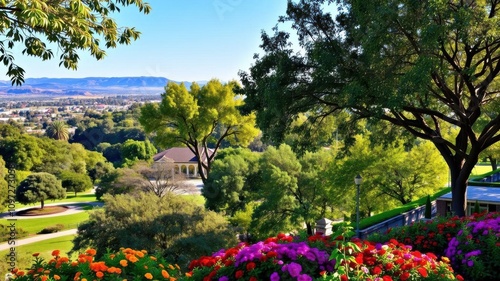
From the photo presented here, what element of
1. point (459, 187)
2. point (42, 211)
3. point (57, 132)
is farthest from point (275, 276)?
point (57, 132)

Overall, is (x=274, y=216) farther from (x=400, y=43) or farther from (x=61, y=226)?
(x=61, y=226)

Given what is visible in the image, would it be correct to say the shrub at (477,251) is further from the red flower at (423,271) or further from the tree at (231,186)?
the tree at (231,186)

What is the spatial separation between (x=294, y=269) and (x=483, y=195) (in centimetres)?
1734

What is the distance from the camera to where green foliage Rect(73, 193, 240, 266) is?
575 inches

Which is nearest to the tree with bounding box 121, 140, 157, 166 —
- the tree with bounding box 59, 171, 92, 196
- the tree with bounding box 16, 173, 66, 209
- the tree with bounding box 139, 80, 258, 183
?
the tree with bounding box 59, 171, 92, 196

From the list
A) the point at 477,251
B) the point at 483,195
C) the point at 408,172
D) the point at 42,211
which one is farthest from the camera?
the point at 42,211

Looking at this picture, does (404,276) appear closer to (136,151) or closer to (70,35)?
(70,35)

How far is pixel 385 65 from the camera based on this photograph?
11.7 metres

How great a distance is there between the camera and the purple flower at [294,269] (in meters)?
3.80

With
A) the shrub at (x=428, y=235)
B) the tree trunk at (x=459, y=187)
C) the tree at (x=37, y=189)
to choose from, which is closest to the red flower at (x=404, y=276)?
the shrub at (x=428, y=235)

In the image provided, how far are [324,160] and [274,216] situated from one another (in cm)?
502

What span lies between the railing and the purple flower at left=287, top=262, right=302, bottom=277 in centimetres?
853

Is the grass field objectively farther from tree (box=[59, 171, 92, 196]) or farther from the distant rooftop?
the distant rooftop

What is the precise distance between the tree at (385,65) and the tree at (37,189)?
26386 mm
